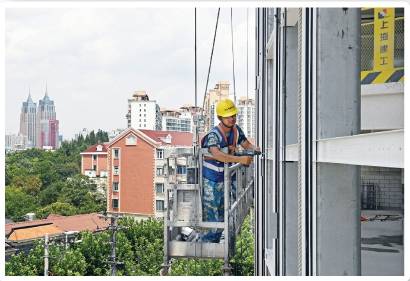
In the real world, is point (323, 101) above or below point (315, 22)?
below

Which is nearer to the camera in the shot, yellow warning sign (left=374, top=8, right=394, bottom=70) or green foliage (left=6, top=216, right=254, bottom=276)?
yellow warning sign (left=374, top=8, right=394, bottom=70)

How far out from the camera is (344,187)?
124 centimetres

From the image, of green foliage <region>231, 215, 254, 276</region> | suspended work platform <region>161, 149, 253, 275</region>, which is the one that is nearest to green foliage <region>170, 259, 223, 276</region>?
green foliage <region>231, 215, 254, 276</region>

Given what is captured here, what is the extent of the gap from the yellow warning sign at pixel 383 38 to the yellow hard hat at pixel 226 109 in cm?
93

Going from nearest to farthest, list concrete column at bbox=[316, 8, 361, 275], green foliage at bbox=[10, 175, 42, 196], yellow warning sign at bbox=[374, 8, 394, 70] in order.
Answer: concrete column at bbox=[316, 8, 361, 275], yellow warning sign at bbox=[374, 8, 394, 70], green foliage at bbox=[10, 175, 42, 196]

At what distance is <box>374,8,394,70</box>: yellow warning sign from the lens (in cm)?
257

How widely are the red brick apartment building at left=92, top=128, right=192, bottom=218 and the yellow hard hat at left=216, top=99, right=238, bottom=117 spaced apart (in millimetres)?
9896

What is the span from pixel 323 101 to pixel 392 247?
1.20 m

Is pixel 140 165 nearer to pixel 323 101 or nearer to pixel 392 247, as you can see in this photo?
pixel 392 247

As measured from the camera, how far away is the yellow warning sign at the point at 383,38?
8.43 feet

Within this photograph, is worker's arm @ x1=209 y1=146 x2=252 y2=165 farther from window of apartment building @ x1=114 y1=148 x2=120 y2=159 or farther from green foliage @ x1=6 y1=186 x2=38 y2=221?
green foliage @ x1=6 y1=186 x2=38 y2=221

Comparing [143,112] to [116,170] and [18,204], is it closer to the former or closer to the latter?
[116,170]

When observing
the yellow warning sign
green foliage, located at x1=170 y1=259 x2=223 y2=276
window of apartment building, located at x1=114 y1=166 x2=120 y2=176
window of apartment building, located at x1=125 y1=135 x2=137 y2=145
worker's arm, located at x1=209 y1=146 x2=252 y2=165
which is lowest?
green foliage, located at x1=170 y1=259 x2=223 y2=276

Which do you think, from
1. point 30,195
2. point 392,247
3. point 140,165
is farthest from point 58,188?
point 392,247
